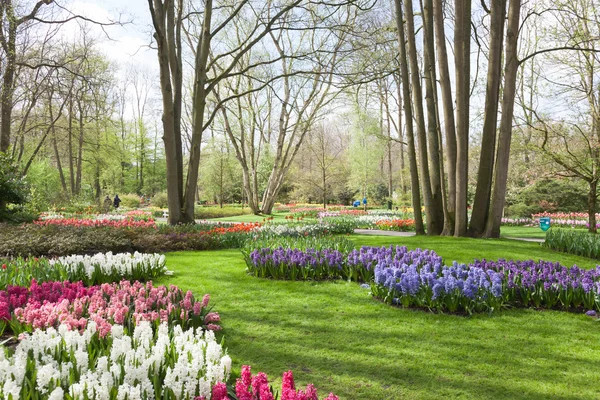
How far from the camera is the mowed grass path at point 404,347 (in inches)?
121

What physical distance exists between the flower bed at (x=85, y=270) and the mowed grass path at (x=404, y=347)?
1213 mm

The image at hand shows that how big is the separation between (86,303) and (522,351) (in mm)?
4040

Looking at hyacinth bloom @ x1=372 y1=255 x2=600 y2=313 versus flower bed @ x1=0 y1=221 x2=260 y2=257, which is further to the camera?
flower bed @ x1=0 y1=221 x2=260 y2=257

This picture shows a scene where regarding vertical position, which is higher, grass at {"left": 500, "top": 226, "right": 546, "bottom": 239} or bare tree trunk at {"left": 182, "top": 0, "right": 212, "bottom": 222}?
bare tree trunk at {"left": 182, "top": 0, "right": 212, "bottom": 222}

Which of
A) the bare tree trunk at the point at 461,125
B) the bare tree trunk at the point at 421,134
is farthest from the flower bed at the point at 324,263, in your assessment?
the bare tree trunk at the point at 421,134

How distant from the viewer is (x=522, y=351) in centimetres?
370

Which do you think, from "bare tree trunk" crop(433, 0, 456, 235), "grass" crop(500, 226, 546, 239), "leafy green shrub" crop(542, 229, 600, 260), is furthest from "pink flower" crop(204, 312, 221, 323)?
"grass" crop(500, 226, 546, 239)

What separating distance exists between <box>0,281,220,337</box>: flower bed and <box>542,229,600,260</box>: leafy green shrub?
321 inches

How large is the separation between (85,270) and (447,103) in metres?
9.35

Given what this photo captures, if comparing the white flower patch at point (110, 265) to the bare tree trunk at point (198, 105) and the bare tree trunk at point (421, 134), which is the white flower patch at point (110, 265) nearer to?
the bare tree trunk at point (198, 105)

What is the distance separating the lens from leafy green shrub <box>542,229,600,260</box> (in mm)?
8672

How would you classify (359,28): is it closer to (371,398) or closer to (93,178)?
(371,398)

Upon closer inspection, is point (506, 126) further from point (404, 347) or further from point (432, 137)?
point (404, 347)

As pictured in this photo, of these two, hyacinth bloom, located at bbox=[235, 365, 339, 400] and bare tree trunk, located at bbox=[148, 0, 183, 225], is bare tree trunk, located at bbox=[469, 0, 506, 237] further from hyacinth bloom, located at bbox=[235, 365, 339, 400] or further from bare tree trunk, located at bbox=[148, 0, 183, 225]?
hyacinth bloom, located at bbox=[235, 365, 339, 400]
